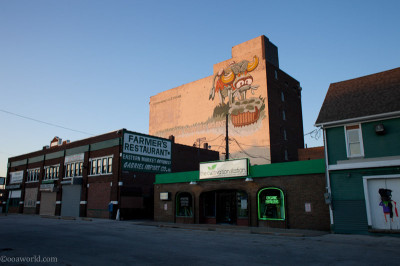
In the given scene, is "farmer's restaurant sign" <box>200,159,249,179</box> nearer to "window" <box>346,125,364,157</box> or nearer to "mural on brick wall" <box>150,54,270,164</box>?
"window" <box>346,125,364,157</box>

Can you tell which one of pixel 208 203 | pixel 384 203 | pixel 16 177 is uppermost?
pixel 16 177

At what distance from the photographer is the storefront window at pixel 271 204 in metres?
21.8

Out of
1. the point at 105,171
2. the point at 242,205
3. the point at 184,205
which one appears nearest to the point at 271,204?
the point at 242,205

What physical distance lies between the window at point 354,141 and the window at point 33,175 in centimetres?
4673

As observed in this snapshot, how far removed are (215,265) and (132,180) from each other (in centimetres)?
2775

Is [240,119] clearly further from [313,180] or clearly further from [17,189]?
[17,189]

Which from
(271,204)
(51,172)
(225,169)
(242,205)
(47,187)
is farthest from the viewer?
(51,172)

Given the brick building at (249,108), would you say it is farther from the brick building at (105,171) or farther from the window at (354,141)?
the window at (354,141)

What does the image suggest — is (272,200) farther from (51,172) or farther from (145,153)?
(51,172)

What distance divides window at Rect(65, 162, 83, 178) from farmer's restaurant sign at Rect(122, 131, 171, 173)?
30.6 feet

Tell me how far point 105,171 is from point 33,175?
21750mm

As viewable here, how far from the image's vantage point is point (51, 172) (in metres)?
46.0

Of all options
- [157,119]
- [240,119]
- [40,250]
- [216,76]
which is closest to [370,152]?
[40,250]

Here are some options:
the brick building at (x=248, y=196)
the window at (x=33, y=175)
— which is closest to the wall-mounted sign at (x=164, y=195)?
the brick building at (x=248, y=196)
